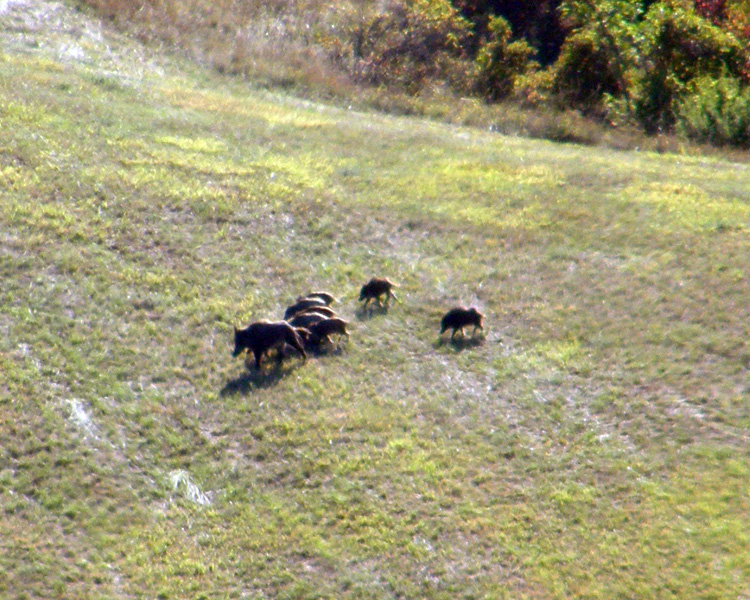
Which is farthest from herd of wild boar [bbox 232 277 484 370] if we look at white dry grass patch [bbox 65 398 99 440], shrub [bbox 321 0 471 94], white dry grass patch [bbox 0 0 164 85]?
shrub [bbox 321 0 471 94]

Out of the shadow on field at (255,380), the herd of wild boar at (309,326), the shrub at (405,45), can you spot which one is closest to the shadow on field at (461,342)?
the herd of wild boar at (309,326)

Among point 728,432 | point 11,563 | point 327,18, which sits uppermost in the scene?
point 327,18

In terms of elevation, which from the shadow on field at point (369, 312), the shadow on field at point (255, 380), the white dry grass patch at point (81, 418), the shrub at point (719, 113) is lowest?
the white dry grass patch at point (81, 418)

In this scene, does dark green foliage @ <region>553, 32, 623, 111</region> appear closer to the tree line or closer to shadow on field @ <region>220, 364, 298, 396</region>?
the tree line

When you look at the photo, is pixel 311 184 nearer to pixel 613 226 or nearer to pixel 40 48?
pixel 613 226

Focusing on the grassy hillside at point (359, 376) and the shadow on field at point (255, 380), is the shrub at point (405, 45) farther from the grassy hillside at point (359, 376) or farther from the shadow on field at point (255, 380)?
the shadow on field at point (255, 380)

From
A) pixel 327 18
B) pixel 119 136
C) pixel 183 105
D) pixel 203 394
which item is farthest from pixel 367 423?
pixel 327 18
